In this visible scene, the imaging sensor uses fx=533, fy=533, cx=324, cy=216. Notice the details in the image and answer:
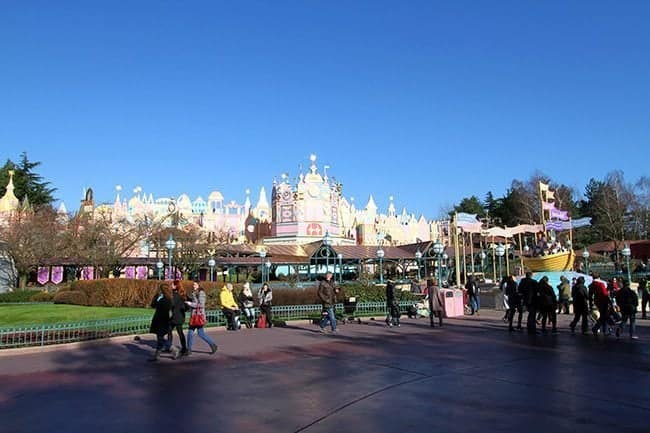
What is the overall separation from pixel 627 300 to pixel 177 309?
10677 millimetres

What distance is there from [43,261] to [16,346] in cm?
2642

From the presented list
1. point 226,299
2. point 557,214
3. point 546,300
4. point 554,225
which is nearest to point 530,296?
point 546,300

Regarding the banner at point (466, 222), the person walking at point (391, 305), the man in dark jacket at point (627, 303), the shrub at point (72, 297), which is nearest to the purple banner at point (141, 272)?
the shrub at point (72, 297)

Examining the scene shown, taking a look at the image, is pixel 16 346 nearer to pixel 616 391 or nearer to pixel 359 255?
pixel 616 391

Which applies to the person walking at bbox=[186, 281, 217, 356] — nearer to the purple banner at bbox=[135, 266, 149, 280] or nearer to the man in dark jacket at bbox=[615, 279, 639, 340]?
the man in dark jacket at bbox=[615, 279, 639, 340]

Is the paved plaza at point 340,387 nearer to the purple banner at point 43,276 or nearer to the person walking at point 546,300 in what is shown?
the person walking at point 546,300

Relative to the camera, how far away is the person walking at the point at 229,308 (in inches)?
636

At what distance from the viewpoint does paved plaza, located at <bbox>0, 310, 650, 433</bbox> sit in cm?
602

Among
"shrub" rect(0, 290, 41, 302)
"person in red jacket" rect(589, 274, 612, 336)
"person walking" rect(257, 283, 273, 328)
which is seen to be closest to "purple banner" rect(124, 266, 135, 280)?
"shrub" rect(0, 290, 41, 302)

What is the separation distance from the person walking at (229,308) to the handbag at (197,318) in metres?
4.93

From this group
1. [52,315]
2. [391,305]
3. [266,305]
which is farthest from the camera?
[52,315]

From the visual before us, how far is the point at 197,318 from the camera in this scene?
36.5ft

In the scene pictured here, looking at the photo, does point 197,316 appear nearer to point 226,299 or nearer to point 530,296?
point 226,299

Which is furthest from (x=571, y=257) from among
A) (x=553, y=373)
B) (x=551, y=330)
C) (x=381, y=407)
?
(x=381, y=407)
